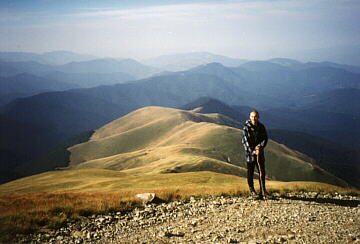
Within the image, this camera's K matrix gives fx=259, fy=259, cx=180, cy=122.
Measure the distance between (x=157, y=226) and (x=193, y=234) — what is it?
2094mm

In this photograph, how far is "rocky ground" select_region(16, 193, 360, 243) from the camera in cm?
992

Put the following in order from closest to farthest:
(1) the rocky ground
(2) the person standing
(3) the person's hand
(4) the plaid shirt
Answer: (1) the rocky ground → (3) the person's hand → (2) the person standing → (4) the plaid shirt

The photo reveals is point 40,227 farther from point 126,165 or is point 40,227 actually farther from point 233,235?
point 126,165

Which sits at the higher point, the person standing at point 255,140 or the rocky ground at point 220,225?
the person standing at point 255,140

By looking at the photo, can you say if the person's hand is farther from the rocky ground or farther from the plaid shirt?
the rocky ground

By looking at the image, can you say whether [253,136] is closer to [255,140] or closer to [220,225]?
[255,140]

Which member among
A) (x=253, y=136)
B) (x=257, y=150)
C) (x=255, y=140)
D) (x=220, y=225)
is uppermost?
(x=253, y=136)

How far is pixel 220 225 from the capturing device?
11.4 metres

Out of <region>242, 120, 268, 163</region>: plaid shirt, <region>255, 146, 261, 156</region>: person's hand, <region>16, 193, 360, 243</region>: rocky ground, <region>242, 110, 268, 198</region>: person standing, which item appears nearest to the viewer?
<region>16, 193, 360, 243</region>: rocky ground

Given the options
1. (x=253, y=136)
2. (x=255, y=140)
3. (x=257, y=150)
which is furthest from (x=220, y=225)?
(x=253, y=136)

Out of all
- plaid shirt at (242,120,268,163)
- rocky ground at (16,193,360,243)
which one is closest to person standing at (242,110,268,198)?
plaid shirt at (242,120,268,163)

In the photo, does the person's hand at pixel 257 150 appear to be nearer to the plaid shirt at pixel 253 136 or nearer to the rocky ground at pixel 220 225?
the plaid shirt at pixel 253 136

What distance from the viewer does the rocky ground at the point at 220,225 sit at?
32.6 feet

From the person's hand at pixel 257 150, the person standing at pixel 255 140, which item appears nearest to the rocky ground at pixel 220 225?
the person standing at pixel 255 140
